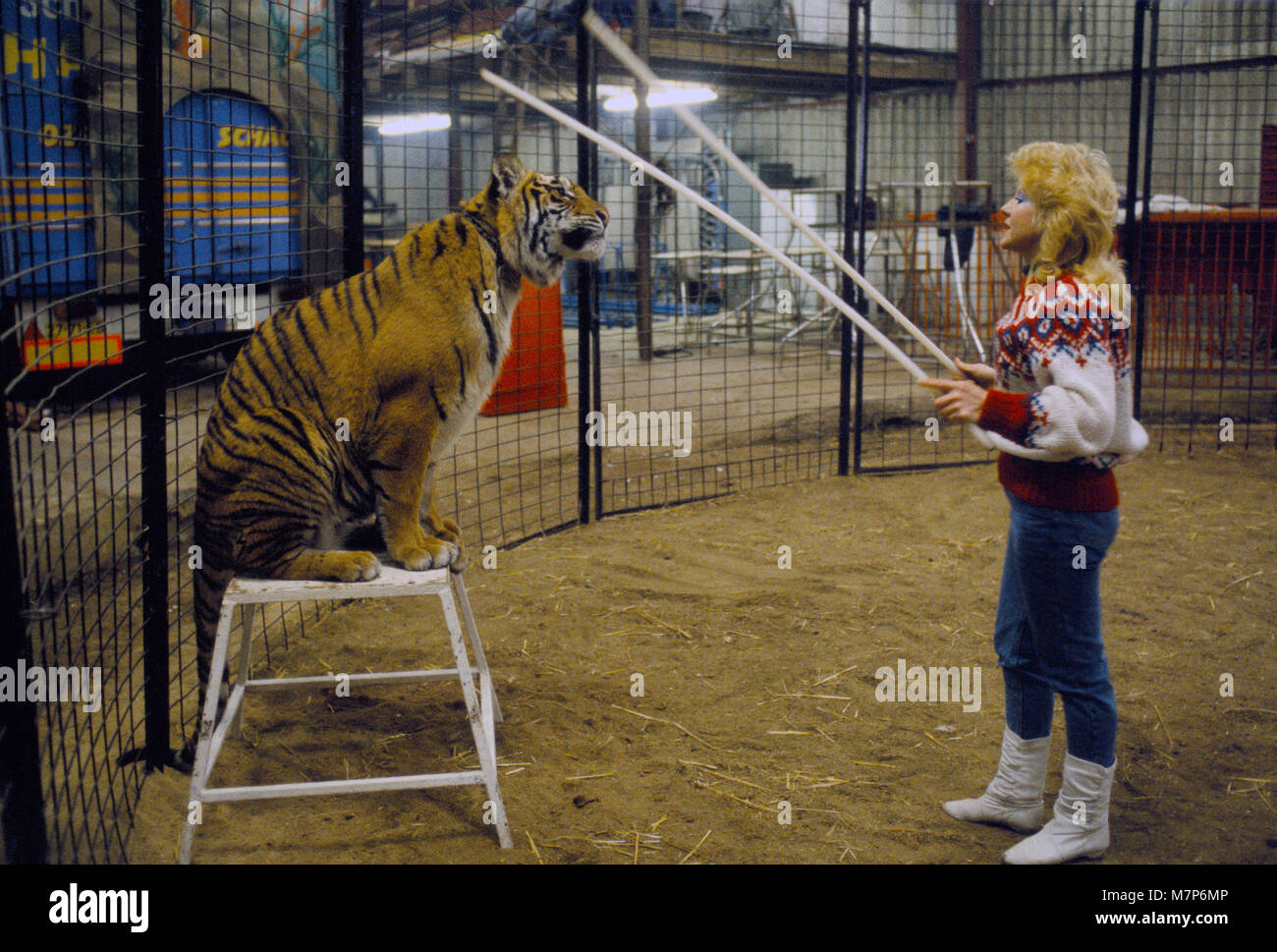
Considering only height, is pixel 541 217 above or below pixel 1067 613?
above

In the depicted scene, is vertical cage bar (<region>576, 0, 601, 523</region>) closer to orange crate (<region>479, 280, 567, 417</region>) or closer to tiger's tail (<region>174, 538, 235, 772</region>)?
orange crate (<region>479, 280, 567, 417</region>)

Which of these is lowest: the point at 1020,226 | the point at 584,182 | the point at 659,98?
the point at 1020,226

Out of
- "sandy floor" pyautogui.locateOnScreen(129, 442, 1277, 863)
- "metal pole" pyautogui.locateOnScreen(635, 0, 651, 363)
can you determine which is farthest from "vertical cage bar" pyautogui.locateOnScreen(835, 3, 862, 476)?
"metal pole" pyautogui.locateOnScreen(635, 0, 651, 363)

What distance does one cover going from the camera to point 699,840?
327 centimetres

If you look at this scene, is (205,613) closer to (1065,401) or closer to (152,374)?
(152,374)

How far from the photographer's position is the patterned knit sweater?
272cm

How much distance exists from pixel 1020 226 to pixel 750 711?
205 centimetres

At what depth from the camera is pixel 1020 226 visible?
2971mm

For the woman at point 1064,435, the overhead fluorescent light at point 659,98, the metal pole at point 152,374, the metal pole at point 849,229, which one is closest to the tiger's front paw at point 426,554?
the metal pole at point 152,374

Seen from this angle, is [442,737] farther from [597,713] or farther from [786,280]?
[786,280]

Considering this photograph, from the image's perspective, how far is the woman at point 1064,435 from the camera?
108 inches

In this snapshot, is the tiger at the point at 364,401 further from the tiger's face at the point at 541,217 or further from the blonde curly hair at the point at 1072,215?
the blonde curly hair at the point at 1072,215

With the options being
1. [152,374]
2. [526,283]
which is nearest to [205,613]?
[152,374]

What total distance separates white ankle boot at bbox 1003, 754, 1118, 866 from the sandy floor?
0.35 ft
